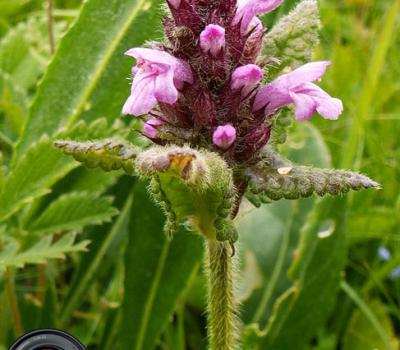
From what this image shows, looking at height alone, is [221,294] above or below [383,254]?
above

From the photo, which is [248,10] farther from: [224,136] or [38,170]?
[38,170]

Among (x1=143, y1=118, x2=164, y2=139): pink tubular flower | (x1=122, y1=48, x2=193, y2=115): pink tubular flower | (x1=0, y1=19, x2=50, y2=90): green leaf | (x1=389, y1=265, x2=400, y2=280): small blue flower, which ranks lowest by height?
(x1=389, y1=265, x2=400, y2=280): small blue flower

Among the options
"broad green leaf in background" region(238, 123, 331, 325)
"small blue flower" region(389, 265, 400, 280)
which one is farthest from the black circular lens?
"small blue flower" region(389, 265, 400, 280)

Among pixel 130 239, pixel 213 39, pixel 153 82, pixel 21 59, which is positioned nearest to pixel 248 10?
pixel 213 39

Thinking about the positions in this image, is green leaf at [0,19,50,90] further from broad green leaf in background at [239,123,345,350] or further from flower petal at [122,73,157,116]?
flower petal at [122,73,157,116]

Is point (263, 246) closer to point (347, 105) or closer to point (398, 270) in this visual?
point (398, 270)

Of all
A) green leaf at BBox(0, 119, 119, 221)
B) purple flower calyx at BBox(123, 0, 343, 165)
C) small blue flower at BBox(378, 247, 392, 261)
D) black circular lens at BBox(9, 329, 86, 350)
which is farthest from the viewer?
small blue flower at BBox(378, 247, 392, 261)

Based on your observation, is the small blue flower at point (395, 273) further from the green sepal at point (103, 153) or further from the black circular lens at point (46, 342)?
the black circular lens at point (46, 342)
